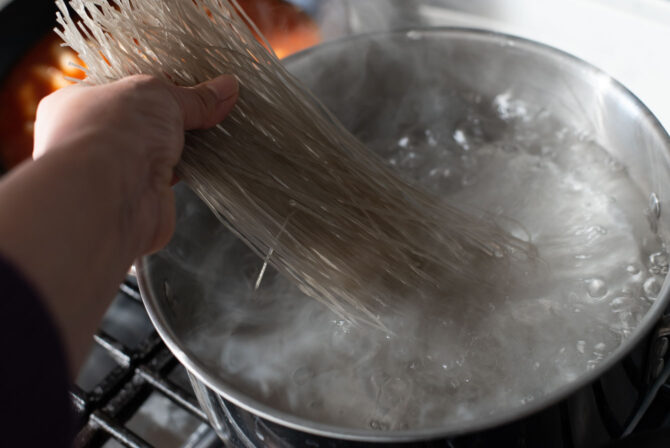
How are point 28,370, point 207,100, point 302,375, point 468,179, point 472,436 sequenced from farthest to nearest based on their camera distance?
point 468,179
point 302,375
point 207,100
point 472,436
point 28,370

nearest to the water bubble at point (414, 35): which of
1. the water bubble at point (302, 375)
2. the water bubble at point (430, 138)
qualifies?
the water bubble at point (430, 138)

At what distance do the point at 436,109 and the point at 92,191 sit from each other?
2.24 ft

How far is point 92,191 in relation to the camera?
42 centimetres

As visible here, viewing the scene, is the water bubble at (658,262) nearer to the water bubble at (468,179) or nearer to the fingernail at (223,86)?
the water bubble at (468,179)

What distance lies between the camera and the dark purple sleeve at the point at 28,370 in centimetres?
34

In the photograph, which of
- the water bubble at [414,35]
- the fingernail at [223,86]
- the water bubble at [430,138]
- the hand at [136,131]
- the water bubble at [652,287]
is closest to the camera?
the hand at [136,131]

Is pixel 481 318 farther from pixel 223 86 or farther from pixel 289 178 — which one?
pixel 223 86

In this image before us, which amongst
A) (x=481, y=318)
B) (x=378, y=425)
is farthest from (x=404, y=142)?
(x=378, y=425)

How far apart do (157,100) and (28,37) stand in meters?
1.00

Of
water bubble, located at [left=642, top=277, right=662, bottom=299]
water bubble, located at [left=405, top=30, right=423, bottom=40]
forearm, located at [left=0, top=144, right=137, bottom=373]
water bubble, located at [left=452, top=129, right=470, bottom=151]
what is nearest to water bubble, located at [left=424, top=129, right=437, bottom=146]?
water bubble, located at [left=452, top=129, right=470, bottom=151]

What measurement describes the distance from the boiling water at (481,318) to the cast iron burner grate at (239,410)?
6 cm

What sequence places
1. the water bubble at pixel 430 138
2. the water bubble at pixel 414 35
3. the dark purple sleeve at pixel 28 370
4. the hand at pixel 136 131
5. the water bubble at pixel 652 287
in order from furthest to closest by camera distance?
the water bubble at pixel 430 138 → the water bubble at pixel 414 35 → the water bubble at pixel 652 287 → the hand at pixel 136 131 → the dark purple sleeve at pixel 28 370

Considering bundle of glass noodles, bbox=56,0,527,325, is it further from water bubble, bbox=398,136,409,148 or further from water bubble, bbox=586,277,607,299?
water bubble, bbox=398,136,409,148

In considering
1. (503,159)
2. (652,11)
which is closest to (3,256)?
(503,159)
